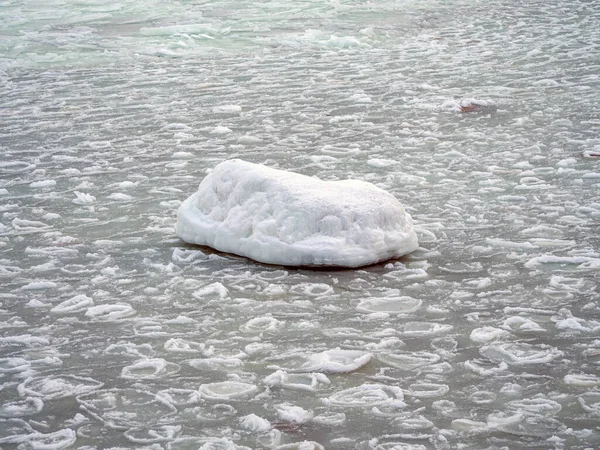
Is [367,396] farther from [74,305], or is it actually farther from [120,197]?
[120,197]

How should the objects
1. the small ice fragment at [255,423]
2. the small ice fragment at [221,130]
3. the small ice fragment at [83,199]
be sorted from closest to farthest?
1. the small ice fragment at [255,423]
2. the small ice fragment at [83,199]
3. the small ice fragment at [221,130]

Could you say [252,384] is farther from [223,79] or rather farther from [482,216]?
[223,79]

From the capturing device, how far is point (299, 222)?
349cm

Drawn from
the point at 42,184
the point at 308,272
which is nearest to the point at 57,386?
the point at 308,272

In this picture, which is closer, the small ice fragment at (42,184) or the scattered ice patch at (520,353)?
the scattered ice patch at (520,353)

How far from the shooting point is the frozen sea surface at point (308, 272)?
2467 mm

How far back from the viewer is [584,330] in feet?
9.46

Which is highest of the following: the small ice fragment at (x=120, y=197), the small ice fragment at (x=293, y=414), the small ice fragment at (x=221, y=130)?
the small ice fragment at (x=221, y=130)

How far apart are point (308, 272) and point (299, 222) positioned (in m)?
0.19

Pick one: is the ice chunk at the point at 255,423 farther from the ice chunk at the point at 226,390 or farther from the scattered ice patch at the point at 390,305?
the scattered ice patch at the point at 390,305

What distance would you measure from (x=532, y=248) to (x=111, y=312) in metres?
1.57

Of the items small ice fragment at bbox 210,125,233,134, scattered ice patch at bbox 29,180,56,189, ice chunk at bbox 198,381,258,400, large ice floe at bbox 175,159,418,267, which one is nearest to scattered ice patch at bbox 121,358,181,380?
ice chunk at bbox 198,381,258,400

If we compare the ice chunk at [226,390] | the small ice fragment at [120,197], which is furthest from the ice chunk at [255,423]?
the small ice fragment at [120,197]

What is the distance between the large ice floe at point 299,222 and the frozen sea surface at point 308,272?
6 centimetres
